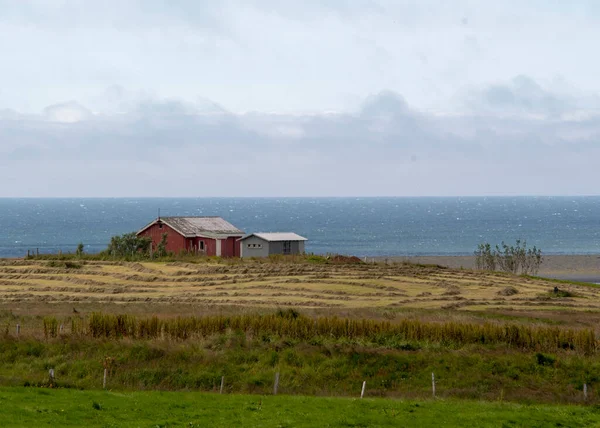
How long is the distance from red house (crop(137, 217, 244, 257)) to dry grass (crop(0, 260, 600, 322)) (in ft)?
35.1

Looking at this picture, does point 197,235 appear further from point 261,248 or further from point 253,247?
point 261,248

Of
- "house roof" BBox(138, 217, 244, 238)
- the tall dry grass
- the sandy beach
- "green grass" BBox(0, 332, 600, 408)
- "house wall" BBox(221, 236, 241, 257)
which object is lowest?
the sandy beach

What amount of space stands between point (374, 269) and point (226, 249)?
20.5 meters

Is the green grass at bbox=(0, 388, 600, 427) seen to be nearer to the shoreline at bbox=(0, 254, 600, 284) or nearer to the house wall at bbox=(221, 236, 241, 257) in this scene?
the house wall at bbox=(221, 236, 241, 257)

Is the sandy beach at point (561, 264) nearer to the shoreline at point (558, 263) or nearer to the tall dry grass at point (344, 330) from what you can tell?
the shoreline at point (558, 263)

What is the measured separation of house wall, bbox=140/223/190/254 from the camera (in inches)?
3553

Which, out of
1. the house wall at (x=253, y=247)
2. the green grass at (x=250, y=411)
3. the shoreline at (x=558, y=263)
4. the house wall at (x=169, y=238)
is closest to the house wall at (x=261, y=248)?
the house wall at (x=253, y=247)

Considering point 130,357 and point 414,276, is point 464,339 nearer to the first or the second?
point 130,357

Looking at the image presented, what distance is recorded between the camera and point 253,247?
87.1 m

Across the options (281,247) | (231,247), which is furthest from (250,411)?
(231,247)

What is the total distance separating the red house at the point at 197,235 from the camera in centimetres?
8881

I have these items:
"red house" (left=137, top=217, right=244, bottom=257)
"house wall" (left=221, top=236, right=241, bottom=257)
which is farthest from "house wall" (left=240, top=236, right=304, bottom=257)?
"red house" (left=137, top=217, right=244, bottom=257)

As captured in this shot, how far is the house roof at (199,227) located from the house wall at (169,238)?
25.4 inches

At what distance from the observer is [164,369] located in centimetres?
3475
